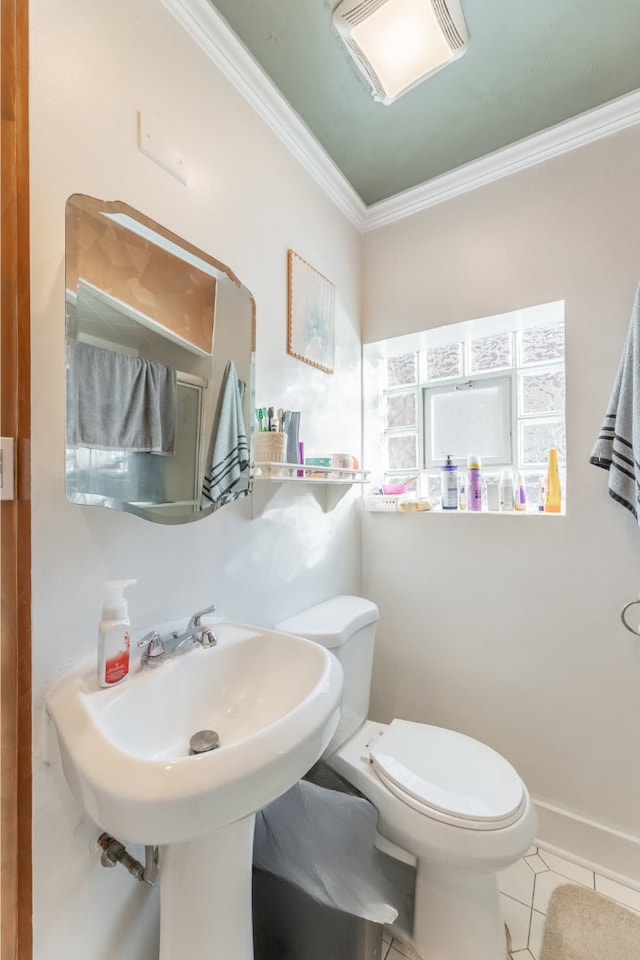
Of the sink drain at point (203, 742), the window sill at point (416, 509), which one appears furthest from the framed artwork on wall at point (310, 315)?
the sink drain at point (203, 742)

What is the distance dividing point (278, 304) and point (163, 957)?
1553 millimetres

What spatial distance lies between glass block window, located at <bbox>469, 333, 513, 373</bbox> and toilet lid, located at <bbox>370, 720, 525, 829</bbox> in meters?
1.40

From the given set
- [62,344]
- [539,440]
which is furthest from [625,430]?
[62,344]

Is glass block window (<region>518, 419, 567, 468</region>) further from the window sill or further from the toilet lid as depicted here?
the toilet lid

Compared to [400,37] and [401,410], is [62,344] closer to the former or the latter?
[400,37]

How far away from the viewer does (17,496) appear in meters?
0.71

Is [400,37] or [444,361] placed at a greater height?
[400,37]

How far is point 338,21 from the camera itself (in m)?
1.04

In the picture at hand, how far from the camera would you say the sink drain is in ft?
2.62

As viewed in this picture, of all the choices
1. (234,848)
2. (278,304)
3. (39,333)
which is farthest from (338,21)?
(234,848)

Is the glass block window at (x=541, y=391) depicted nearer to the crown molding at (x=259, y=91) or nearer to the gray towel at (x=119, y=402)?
the crown molding at (x=259, y=91)

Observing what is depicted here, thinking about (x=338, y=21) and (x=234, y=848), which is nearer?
(x=234, y=848)

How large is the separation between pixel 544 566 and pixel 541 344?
2.92ft

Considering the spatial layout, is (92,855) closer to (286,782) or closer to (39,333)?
(286,782)
